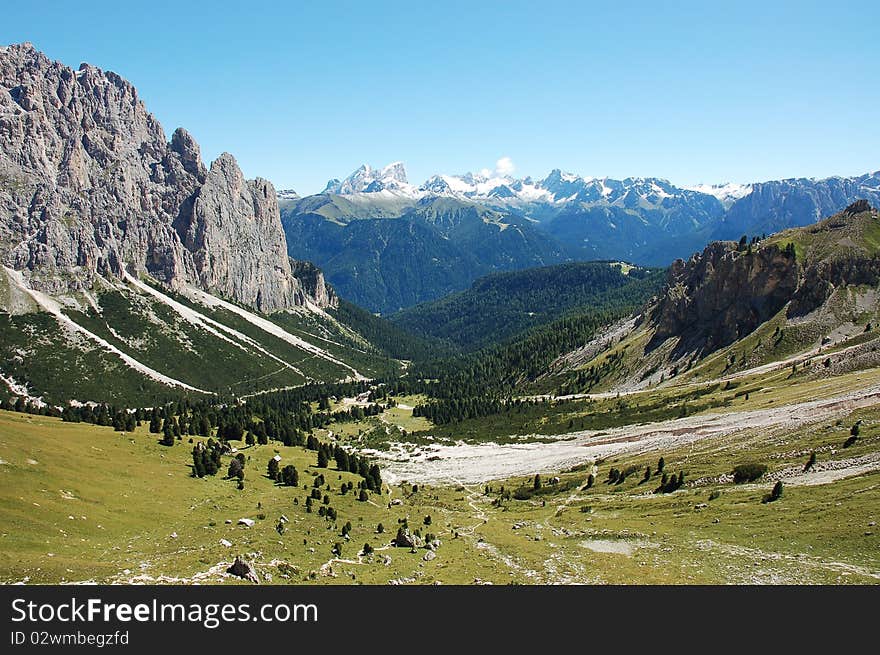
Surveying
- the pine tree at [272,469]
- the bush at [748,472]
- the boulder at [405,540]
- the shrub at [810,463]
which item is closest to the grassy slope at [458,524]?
the shrub at [810,463]

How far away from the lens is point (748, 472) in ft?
245

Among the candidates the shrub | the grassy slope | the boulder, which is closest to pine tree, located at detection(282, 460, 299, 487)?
the grassy slope

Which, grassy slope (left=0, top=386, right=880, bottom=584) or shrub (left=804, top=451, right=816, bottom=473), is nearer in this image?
grassy slope (left=0, top=386, right=880, bottom=584)

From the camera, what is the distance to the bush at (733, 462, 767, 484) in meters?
74.1

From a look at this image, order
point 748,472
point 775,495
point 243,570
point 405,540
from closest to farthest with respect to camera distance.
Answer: point 243,570, point 405,540, point 775,495, point 748,472

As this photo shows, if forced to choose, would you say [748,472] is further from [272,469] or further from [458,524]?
[272,469]

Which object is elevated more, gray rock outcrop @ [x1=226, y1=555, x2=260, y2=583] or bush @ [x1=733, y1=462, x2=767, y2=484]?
gray rock outcrop @ [x1=226, y1=555, x2=260, y2=583]

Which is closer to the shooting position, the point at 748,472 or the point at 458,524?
the point at 748,472

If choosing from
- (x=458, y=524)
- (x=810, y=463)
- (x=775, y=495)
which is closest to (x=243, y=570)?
(x=458, y=524)

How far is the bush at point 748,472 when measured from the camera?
74.1m

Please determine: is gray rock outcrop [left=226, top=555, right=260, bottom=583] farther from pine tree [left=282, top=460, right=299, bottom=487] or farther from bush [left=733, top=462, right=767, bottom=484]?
bush [left=733, top=462, right=767, bottom=484]
